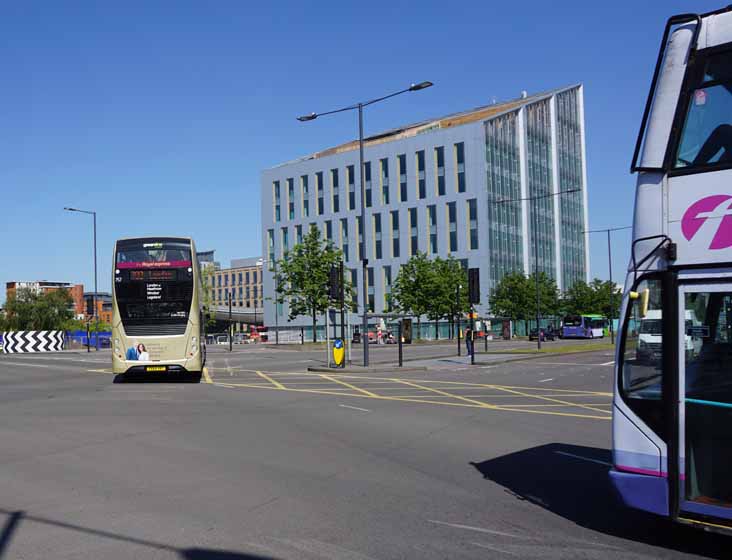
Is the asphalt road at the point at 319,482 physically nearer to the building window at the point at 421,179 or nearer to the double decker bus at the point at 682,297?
the double decker bus at the point at 682,297

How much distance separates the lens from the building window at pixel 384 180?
87.4 metres

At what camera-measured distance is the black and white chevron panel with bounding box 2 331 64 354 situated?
5778 cm

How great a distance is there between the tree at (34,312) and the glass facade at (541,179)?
5452 centimetres

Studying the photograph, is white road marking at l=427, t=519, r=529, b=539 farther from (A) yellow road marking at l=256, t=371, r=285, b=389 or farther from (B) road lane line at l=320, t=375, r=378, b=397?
(A) yellow road marking at l=256, t=371, r=285, b=389

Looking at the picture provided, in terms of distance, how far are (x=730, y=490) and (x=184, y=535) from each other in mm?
4292

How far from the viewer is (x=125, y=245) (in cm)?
2331

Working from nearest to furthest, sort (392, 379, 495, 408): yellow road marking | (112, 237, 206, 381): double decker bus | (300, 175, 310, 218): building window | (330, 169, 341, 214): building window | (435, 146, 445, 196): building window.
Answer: (392, 379, 495, 408): yellow road marking, (112, 237, 206, 381): double decker bus, (435, 146, 445, 196): building window, (330, 169, 341, 214): building window, (300, 175, 310, 218): building window

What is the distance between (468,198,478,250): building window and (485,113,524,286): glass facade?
142 cm

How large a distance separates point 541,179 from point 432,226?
18.4 metres

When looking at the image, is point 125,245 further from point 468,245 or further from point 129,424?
point 468,245

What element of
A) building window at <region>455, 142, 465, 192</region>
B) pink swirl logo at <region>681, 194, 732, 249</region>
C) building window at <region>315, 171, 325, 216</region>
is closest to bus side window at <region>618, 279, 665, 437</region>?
pink swirl logo at <region>681, 194, 732, 249</region>

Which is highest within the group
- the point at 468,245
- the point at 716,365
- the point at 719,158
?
the point at 468,245

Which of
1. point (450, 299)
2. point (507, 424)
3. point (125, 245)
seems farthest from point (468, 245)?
point (507, 424)

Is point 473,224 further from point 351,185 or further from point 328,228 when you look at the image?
point 328,228
